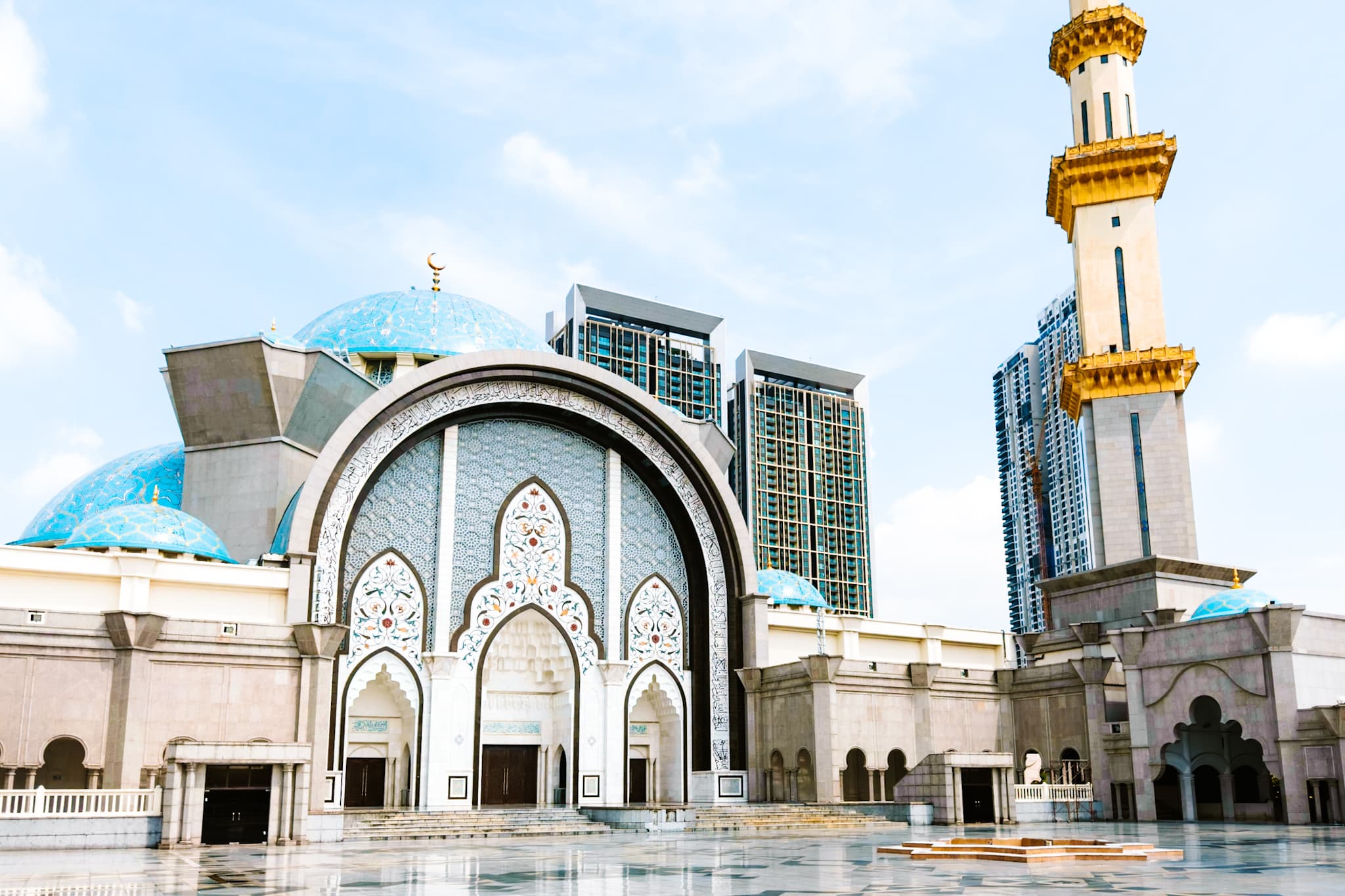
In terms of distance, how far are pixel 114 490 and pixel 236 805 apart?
33.6ft

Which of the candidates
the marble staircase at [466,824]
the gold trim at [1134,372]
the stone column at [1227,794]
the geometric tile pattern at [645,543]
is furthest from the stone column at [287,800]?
the gold trim at [1134,372]

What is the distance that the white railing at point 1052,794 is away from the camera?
2064 centimetres

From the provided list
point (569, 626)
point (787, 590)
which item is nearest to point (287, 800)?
point (569, 626)

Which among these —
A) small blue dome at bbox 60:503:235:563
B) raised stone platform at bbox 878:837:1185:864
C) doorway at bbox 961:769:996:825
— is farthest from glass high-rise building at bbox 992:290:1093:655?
raised stone platform at bbox 878:837:1185:864

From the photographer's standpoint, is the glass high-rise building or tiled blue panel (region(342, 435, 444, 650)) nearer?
tiled blue panel (region(342, 435, 444, 650))

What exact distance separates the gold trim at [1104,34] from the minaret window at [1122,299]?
4.81m

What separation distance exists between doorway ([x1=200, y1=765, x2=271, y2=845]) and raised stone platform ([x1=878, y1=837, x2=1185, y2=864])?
8.25 meters

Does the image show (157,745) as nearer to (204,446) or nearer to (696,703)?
(204,446)

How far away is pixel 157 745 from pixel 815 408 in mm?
51118

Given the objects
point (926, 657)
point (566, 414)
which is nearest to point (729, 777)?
point (926, 657)

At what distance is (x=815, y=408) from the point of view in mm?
66500

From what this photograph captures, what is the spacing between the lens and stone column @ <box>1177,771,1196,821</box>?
21.0m

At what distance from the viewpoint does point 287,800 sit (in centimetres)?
1577

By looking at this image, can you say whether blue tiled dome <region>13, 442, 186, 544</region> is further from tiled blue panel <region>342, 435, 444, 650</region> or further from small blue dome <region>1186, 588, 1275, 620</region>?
small blue dome <region>1186, 588, 1275, 620</region>
